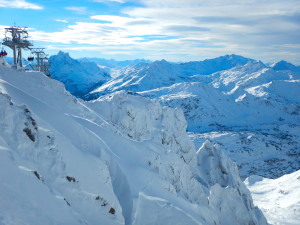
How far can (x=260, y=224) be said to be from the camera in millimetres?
53562

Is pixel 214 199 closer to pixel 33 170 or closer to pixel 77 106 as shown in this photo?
pixel 77 106

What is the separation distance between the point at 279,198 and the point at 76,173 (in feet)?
297

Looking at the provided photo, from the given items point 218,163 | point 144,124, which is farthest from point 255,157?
point 144,124

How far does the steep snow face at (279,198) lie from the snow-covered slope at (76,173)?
3488 cm

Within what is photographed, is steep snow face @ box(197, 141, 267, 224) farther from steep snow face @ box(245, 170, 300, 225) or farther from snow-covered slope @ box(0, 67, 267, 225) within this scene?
steep snow face @ box(245, 170, 300, 225)

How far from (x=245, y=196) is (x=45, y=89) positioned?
4622cm

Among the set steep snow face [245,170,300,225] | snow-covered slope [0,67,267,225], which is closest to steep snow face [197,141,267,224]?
snow-covered slope [0,67,267,225]

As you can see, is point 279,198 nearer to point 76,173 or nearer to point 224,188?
point 224,188

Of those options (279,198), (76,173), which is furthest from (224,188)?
(279,198)

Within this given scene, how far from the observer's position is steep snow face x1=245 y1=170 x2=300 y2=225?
73.1 meters

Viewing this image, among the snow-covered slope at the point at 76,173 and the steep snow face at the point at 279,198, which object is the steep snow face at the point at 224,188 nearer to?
the snow-covered slope at the point at 76,173

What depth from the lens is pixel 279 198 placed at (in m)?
89.4

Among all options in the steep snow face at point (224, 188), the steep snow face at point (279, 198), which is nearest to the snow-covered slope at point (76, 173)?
the steep snow face at point (224, 188)

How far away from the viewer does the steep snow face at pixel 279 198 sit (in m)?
73.1
